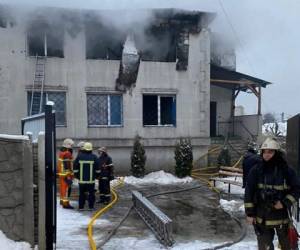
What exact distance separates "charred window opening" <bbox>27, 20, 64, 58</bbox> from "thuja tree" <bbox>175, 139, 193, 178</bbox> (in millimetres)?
6014

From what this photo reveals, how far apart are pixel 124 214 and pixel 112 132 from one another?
8532 mm

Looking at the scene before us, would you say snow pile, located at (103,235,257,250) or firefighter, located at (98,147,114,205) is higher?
firefighter, located at (98,147,114,205)

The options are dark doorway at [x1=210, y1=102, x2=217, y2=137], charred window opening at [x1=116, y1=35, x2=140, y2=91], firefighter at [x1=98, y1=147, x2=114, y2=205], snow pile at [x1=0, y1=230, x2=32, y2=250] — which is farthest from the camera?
dark doorway at [x1=210, y1=102, x2=217, y2=137]

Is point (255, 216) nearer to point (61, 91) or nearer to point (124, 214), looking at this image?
point (124, 214)

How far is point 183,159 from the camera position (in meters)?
17.2

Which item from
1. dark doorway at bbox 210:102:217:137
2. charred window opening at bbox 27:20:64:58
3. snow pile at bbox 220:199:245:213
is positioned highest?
charred window opening at bbox 27:20:64:58

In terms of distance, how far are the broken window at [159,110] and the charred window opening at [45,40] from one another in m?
4.13

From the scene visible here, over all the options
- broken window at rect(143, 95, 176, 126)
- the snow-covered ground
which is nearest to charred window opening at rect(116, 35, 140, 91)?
broken window at rect(143, 95, 176, 126)

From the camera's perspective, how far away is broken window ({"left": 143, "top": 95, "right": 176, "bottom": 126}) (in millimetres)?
18797

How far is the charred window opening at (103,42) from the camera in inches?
714

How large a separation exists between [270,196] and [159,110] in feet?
45.1

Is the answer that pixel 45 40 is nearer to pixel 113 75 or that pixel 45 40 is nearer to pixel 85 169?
pixel 113 75

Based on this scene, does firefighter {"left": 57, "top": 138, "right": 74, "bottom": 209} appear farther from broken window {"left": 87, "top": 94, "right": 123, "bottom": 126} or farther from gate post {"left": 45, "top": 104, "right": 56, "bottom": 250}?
broken window {"left": 87, "top": 94, "right": 123, "bottom": 126}

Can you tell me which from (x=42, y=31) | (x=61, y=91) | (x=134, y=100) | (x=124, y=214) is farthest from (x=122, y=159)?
(x=124, y=214)
